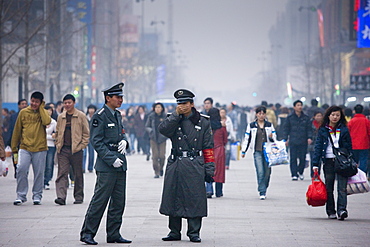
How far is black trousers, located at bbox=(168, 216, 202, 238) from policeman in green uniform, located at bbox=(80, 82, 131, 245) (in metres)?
0.54

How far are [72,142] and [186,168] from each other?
4398 mm

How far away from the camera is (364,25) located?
3103 cm

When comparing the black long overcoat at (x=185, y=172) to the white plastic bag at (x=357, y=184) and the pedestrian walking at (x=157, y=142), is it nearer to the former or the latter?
the white plastic bag at (x=357, y=184)

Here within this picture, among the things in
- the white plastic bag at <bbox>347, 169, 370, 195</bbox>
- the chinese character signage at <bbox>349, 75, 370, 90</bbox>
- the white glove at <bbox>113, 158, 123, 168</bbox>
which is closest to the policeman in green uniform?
the white glove at <bbox>113, 158, 123, 168</bbox>

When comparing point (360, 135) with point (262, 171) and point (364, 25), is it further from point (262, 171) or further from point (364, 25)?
point (364, 25)

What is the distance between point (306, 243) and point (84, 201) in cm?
529

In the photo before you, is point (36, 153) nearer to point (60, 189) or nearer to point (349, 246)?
point (60, 189)

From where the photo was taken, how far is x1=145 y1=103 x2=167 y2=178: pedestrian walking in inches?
728

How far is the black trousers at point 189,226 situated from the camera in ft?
29.5

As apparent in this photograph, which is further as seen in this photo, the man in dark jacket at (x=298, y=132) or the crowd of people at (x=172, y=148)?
the man in dark jacket at (x=298, y=132)

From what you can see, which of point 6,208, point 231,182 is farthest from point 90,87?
point 6,208

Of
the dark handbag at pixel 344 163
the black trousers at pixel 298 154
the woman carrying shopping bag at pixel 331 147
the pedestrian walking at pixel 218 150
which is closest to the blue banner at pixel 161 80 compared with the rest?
the black trousers at pixel 298 154

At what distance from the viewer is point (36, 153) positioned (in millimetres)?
12641

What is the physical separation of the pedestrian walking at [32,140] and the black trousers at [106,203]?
392 cm
